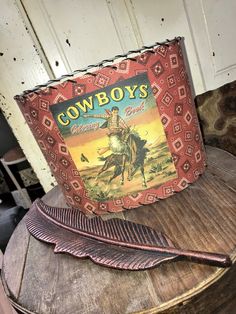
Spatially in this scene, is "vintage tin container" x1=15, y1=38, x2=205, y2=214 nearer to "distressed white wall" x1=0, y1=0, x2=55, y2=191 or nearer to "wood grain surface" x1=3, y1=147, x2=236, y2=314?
"wood grain surface" x1=3, y1=147, x2=236, y2=314

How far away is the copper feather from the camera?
416mm

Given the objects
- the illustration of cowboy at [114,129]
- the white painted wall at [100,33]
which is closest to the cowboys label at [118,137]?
the illustration of cowboy at [114,129]

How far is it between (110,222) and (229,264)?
228 millimetres

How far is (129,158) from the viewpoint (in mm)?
536

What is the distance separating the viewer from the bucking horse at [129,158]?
0.52 meters

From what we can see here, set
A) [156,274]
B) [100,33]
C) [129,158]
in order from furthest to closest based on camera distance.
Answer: [100,33] < [129,158] < [156,274]

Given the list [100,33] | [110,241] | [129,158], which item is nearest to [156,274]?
[110,241]

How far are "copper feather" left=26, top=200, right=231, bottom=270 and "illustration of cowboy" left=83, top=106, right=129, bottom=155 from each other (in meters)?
0.14

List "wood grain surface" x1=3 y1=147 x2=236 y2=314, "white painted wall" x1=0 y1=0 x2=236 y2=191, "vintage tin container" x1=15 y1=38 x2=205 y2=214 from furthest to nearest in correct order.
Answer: "white painted wall" x1=0 y1=0 x2=236 y2=191 → "vintage tin container" x1=15 y1=38 x2=205 y2=214 → "wood grain surface" x1=3 y1=147 x2=236 y2=314

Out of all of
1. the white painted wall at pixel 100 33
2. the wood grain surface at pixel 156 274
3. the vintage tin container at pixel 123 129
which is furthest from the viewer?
the white painted wall at pixel 100 33

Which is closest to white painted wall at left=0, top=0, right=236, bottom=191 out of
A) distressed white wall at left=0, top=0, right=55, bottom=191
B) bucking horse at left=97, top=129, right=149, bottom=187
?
distressed white wall at left=0, top=0, right=55, bottom=191

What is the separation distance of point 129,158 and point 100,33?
0.50 m

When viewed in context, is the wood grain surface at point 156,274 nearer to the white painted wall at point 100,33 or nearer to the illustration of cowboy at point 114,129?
the illustration of cowboy at point 114,129

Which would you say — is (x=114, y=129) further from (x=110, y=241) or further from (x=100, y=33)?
(x=100, y=33)
